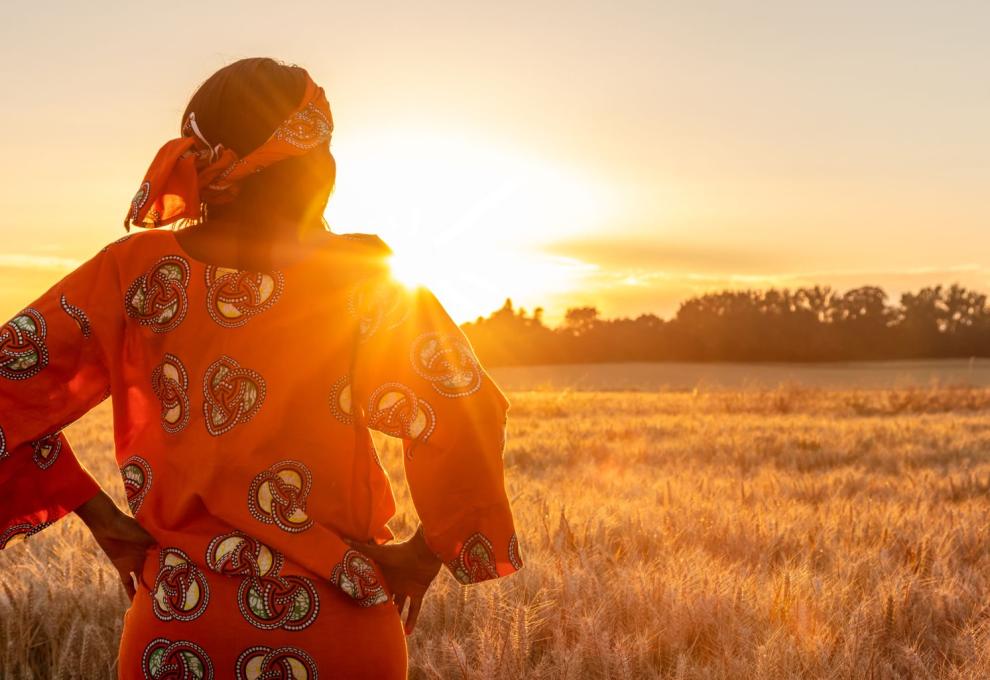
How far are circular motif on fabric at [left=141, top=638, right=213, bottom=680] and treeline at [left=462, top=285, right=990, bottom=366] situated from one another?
41.1 metres

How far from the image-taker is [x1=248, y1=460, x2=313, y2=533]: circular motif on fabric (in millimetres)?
1576

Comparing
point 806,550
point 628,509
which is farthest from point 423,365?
point 628,509

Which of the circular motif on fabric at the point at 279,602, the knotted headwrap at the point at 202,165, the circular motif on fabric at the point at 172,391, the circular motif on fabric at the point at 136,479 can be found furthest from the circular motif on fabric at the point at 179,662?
the knotted headwrap at the point at 202,165

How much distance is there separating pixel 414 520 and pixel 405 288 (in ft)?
11.3

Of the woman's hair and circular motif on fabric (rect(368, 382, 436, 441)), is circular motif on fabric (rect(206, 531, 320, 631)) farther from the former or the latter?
the woman's hair

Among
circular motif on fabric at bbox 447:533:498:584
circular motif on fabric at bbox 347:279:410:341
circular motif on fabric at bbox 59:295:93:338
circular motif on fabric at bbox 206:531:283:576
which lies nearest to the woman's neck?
circular motif on fabric at bbox 347:279:410:341

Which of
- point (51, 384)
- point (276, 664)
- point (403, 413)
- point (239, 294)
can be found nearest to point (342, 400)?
point (403, 413)

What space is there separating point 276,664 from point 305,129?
3.05ft

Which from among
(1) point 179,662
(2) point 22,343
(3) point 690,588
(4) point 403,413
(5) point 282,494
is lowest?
(3) point 690,588

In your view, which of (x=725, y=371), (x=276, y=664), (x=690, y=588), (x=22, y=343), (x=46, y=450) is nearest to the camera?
(x=276, y=664)

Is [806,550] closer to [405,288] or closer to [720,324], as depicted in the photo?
[405,288]

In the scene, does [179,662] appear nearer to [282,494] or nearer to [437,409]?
[282,494]

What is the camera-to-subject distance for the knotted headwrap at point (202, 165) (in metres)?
1.57

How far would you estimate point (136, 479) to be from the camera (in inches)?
66.2
